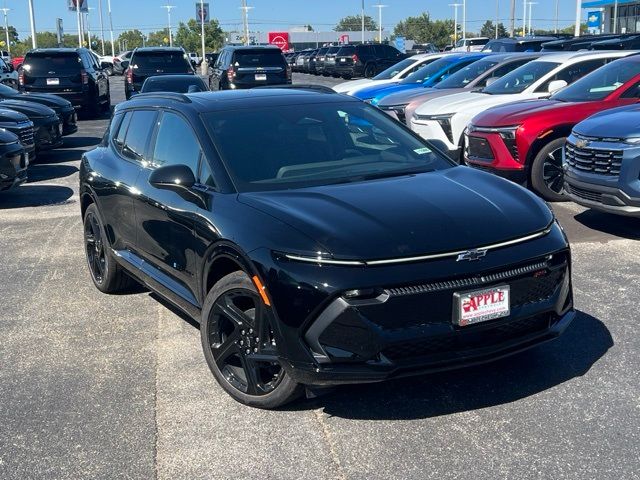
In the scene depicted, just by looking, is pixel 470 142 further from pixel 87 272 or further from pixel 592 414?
pixel 592 414

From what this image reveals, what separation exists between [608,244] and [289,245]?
15.4 ft

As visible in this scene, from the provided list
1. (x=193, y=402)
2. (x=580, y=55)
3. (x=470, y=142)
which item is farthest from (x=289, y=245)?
(x=580, y=55)

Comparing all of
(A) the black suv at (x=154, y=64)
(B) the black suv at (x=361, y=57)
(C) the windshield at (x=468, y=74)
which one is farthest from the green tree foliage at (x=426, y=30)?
(C) the windshield at (x=468, y=74)

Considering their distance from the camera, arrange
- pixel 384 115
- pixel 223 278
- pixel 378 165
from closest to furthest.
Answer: pixel 223 278 → pixel 378 165 → pixel 384 115

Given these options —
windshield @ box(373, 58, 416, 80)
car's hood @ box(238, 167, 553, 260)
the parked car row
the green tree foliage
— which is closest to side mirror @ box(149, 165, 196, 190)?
car's hood @ box(238, 167, 553, 260)

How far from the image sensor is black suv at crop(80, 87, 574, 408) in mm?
3893

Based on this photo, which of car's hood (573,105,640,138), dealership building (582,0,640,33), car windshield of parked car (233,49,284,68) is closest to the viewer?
car's hood (573,105,640,138)

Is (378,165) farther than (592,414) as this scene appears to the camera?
Yes

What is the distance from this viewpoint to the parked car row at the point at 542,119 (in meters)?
7.94

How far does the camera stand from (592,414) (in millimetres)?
4188

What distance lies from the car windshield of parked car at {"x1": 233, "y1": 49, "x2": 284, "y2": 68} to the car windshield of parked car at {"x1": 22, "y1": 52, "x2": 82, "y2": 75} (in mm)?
4252

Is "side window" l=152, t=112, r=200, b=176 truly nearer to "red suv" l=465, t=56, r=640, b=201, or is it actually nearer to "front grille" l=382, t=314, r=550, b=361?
"front grille" l=382, t=314, r=550, b=361

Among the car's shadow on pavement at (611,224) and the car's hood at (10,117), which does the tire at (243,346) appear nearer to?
the car's shadow on pavement at (611,224)

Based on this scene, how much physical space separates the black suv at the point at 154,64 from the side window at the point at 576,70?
1398cm
